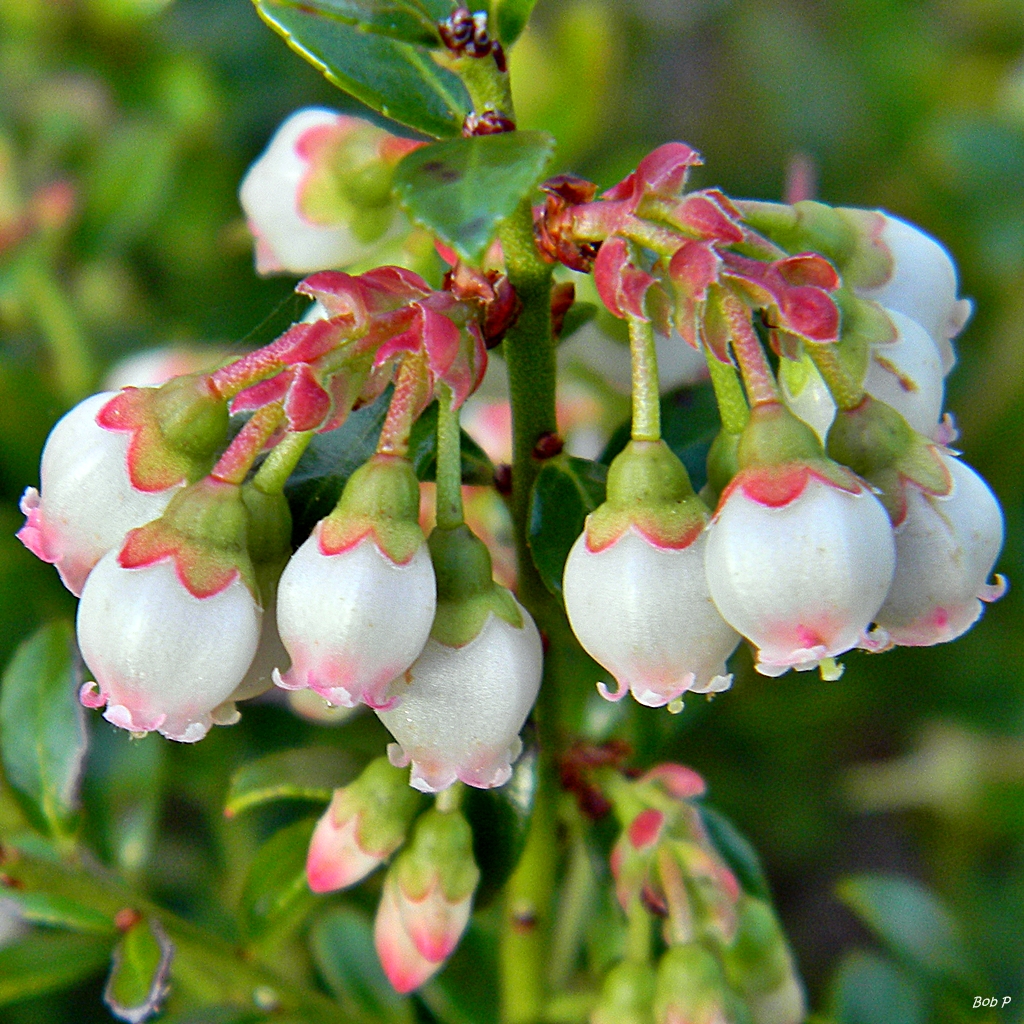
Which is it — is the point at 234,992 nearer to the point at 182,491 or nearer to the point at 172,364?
the point at 182,491

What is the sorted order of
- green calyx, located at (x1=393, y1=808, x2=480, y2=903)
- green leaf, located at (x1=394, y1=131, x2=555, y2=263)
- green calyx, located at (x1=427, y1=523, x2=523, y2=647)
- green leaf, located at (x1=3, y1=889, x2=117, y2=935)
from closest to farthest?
green leaf, located at (x1=394, y1=131, x2=555, y2=263), green calyx, located at (x1=427, y1=523, x2=523, y2=647), green calyx, located at (x1=393, y1=808, x2=480, y2=903), green leaf, located at (x1=3, y1=889, x2=117, y2=935)

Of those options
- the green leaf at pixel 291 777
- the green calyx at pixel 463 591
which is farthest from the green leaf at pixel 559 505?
the green leaf at pixel 291 777

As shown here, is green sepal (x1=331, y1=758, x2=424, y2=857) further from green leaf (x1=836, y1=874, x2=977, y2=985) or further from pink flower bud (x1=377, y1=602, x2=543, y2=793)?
green leaf (x1=836, y1=874, x2=977, y2=985)

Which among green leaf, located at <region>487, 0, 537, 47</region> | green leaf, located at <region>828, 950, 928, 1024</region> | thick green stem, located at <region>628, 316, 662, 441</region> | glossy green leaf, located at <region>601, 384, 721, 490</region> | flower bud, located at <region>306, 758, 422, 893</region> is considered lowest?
green leaf, located at <region>828, 950, 928, 1024</region>

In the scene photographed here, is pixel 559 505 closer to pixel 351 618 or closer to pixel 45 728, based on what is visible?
pixel 351 618

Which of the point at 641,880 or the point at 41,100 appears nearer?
the point at 641,880

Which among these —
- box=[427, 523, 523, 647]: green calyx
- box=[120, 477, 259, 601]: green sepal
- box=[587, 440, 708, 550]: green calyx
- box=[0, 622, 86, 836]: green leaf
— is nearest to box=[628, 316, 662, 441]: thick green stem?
box=[587, 440, 708, 550]: green calyx

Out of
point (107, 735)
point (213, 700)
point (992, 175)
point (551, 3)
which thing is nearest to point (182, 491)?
point (213, 700)

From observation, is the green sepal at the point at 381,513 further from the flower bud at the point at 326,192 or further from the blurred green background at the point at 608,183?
the blurred green background at the point at 608,183

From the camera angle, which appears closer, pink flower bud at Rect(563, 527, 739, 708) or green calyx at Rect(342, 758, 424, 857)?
pink flower bud at Rect(563, 527, 739, 708)
